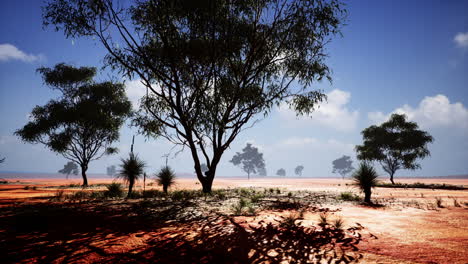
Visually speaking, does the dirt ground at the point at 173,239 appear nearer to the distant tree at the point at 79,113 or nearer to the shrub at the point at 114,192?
the shrub at the point at 114,192

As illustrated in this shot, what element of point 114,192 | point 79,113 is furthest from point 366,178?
point 79,113

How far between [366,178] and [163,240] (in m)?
11.7

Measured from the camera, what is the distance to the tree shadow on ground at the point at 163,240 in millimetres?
4469

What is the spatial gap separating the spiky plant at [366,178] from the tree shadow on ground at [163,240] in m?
7.33

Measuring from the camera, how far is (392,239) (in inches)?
223

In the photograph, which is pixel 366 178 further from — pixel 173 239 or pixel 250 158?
pixel 250 158

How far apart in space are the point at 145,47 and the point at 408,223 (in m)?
15.6

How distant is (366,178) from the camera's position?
42.7 ft

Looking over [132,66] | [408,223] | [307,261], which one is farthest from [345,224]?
[132,66]

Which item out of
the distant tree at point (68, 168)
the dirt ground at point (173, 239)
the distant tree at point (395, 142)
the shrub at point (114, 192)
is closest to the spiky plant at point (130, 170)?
the shrub at point (114, 192)

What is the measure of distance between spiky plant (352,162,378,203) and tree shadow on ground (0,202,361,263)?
7.33m

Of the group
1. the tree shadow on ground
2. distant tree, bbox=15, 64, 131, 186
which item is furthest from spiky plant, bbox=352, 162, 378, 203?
distant tree, bbox=15, 64, 131, 186

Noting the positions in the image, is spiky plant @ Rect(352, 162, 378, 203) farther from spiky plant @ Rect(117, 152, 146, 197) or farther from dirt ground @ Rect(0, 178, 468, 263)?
spiky plant @ Rect(117, 152, 146, 197)

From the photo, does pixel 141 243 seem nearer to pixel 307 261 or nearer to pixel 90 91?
pixel 307 261
